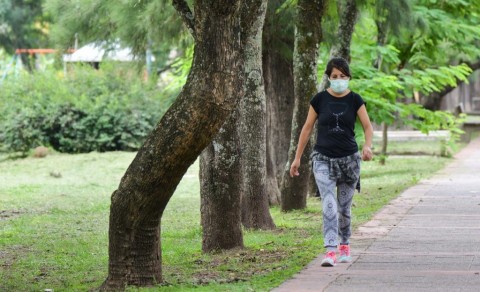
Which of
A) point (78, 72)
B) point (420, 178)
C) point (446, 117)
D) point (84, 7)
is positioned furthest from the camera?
point (78, 72)

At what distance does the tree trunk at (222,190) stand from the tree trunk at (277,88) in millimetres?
5092

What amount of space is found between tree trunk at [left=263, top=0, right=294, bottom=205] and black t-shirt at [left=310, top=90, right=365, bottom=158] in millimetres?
6119

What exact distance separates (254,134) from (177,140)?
4381 millimetres

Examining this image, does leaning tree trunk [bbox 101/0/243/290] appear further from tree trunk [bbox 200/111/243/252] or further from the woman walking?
tree trunk [bbox 200/111/243/252]

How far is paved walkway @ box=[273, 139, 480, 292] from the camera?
27.3ft

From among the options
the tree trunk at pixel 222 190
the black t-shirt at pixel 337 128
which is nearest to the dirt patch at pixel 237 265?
the tree trunk at pixel 222 190

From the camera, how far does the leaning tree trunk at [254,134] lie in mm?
11812

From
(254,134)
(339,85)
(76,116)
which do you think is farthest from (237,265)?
(76,116)

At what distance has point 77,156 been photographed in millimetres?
28812

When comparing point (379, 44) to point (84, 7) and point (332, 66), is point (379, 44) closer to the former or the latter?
point (84, 7)

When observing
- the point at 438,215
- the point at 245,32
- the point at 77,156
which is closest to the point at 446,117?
the point at 77,156

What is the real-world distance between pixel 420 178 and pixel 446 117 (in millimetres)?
4537

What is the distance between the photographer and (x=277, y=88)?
1753 cm

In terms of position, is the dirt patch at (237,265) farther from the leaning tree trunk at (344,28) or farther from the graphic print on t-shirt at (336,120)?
the leaning tree trunk at (344,28)
